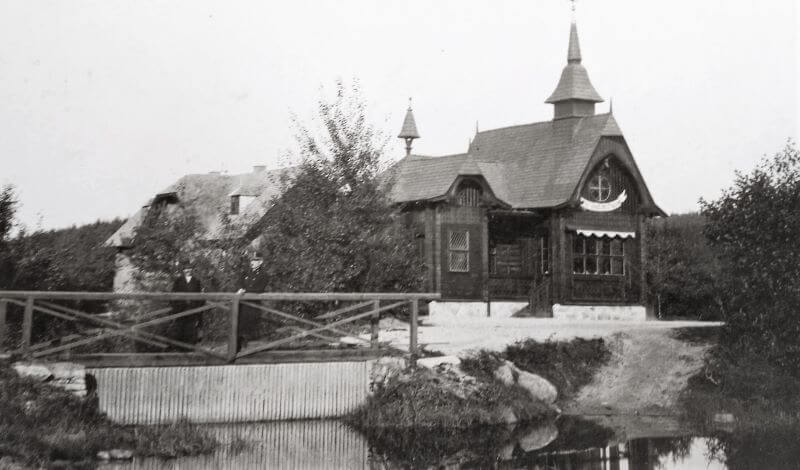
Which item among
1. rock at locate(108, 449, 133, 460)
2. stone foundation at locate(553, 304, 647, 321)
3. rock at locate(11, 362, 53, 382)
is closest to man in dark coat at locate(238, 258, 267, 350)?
rock at locate(11, 362, 53, 382)

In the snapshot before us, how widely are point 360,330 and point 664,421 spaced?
26.9 feet

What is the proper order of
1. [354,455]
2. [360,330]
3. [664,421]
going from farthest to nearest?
[360,330] → [664,421] → [354,455]

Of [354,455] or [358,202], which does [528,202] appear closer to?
[358,202]

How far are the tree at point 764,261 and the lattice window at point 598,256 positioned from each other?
455 inches

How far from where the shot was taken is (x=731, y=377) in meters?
20.2

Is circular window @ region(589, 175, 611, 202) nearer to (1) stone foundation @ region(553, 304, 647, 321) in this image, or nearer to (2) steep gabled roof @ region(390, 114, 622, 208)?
(2) steep gabled roof @ region(390, 114, 622, 208)

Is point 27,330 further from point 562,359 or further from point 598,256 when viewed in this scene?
point 598,256

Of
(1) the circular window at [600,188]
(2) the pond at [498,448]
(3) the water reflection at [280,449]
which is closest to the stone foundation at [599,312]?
(1) the circular window at [600,188]

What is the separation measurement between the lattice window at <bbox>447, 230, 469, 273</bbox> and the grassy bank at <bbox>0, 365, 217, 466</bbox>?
51.9 feet

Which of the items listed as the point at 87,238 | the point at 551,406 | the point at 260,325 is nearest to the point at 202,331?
the point at 260,325

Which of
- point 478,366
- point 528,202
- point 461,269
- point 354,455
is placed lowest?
point 354,455

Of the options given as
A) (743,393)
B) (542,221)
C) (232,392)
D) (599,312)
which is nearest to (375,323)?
(232,392)

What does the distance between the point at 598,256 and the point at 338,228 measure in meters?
13.1

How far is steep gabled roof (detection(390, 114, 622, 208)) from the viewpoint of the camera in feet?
101
